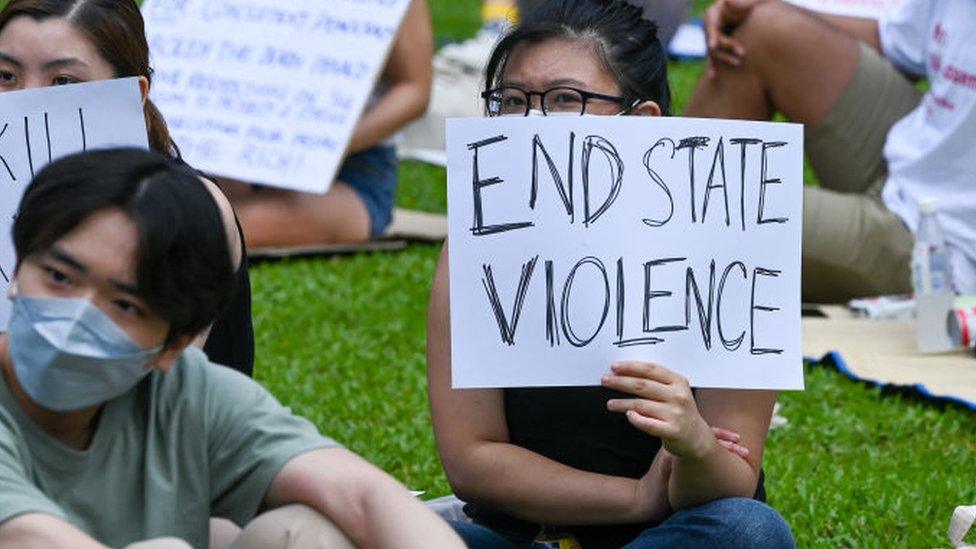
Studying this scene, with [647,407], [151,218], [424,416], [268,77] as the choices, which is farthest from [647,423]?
[268,77]

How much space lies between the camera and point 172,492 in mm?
2906

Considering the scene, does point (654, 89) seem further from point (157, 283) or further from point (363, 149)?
point (363, 149)

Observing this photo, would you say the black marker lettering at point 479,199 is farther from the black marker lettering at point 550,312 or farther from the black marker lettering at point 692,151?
the black marker lettering at point 692,151

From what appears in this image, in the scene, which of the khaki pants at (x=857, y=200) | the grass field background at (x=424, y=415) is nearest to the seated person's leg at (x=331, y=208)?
the grass field background at (x=424, y=415)

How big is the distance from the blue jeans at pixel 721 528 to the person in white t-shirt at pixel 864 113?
9.36ft

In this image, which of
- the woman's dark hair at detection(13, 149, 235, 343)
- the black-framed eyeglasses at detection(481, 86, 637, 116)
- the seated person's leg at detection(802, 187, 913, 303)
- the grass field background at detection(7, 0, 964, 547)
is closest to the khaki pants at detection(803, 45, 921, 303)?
the seated person's leg at detection(802, 187, 913, 303)

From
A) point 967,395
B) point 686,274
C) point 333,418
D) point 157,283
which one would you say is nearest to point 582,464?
point 686,274

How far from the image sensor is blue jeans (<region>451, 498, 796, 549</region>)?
3.27m

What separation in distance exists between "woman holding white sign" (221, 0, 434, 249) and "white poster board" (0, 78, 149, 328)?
135 inches

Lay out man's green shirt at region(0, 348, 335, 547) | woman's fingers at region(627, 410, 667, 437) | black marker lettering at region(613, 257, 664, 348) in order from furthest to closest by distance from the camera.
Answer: black marker lettering at region(613, 257, 664, 348), woman's fingers at region(627, 410, 667, 437), man's green shirt at region(0, 348, 335, 547)

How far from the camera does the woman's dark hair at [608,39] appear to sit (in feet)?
11.6

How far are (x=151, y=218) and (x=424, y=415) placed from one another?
2.51 m

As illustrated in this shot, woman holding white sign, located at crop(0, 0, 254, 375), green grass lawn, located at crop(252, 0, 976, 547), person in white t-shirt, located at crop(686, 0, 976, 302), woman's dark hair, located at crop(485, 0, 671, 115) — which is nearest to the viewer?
woman's dark hair, located at crop(485, 0, 671, 115)

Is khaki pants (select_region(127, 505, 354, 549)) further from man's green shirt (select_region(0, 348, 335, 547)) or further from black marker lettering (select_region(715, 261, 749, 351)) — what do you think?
black marker lettering (select_region(715, 261, 749, 351))
